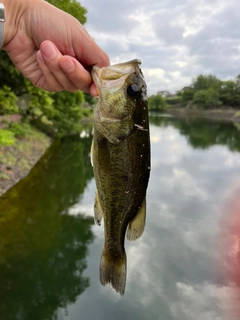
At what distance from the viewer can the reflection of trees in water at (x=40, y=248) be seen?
588cm

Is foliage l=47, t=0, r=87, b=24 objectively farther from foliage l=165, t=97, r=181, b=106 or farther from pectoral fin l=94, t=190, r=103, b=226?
foliage l=165, t=97, r=181, b=106

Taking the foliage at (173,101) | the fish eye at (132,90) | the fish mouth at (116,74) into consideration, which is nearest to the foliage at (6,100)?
the fish mouth at (116,74)

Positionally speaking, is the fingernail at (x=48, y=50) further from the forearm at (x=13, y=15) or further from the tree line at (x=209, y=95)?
the tree line at (x=209, y=95)

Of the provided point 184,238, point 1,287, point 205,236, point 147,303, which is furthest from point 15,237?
point 205,236

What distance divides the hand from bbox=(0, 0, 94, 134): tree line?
33.5 ft

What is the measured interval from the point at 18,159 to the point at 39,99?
418 centimetres

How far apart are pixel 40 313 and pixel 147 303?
2.04 m

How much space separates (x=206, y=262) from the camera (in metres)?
7.32

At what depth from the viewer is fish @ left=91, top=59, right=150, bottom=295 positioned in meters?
1.97

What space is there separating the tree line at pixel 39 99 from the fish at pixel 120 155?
11.1m

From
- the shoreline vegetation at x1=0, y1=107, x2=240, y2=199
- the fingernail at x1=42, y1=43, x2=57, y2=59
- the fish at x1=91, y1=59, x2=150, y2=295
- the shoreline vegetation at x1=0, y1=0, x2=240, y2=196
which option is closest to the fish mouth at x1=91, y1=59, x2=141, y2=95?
the fish at x1=91, y1=59, x2=150, y2=295

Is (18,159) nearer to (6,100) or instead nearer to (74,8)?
(6,100)

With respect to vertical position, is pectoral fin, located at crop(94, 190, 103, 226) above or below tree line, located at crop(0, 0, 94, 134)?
below

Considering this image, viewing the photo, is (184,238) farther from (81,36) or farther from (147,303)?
(81,36)
